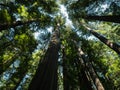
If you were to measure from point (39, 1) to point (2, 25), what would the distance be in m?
5.39

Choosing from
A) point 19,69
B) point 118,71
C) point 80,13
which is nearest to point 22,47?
point 19,69

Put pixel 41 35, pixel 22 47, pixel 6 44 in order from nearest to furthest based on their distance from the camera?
pixel 22 47
pixel 6 44
pixel 41 35

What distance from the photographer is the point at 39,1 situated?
1458 centimetres

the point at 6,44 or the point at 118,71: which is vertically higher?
the point at 6,44

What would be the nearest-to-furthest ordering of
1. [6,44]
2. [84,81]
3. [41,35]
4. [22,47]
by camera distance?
[84,81], [22,47], [6,44], [41,35]

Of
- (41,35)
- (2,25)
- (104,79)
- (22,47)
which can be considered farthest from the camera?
(41,35)

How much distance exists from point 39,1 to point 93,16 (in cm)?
556

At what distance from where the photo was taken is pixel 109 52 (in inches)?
723

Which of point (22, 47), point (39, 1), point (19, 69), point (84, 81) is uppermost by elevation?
point (39, 1)

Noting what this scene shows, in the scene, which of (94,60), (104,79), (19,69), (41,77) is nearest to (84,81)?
(104,79)

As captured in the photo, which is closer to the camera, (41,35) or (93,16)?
(93,16)

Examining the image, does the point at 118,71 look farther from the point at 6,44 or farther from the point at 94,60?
the point at 6,44

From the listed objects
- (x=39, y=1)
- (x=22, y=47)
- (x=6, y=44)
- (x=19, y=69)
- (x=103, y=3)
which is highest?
(x=39, y=1)

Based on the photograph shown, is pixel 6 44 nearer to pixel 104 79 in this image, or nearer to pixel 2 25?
pixel 2 25
